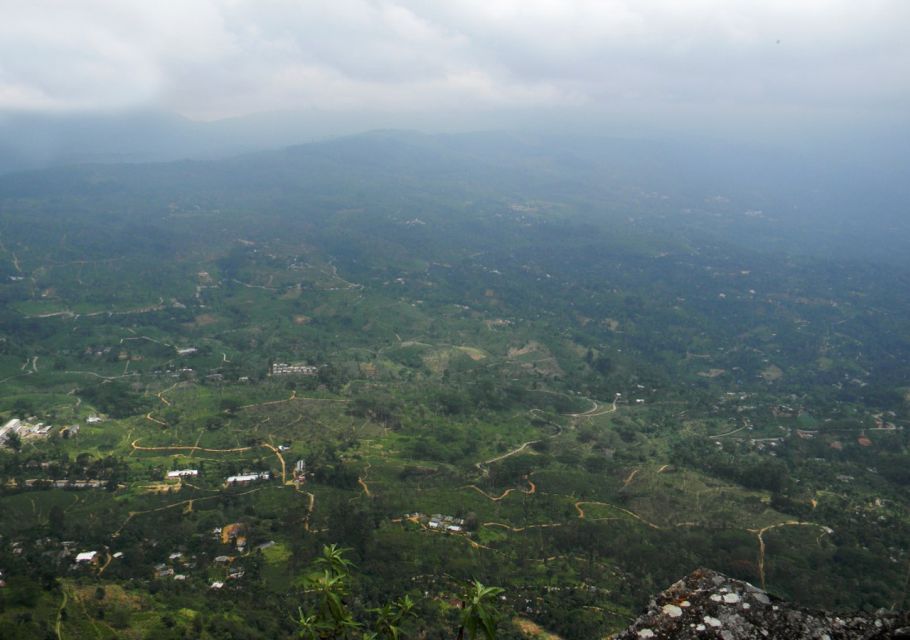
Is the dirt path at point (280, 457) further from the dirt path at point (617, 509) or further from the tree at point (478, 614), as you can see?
the tree at point (478, 614)

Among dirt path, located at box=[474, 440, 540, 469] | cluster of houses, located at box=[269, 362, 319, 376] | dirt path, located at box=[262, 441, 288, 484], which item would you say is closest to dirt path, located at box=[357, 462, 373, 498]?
dirt path, located at box=[262, 441, 288, 484]

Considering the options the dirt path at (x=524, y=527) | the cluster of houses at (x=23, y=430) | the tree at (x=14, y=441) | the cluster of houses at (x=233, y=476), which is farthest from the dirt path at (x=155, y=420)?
the dirt path at (x=524, y=527)

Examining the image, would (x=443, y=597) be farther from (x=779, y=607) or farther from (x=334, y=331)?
(x=334, y=331)

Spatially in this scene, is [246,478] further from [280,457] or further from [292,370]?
[292,370]

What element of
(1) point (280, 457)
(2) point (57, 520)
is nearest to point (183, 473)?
(1) point (280, 457)

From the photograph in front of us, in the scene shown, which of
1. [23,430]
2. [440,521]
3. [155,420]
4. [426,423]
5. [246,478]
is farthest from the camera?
[426,423]

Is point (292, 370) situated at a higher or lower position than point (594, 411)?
higher

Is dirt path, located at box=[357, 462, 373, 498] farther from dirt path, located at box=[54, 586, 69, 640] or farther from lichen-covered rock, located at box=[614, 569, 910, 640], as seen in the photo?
lichen-covered rock, located at box=[614, 569, 910, 640]
